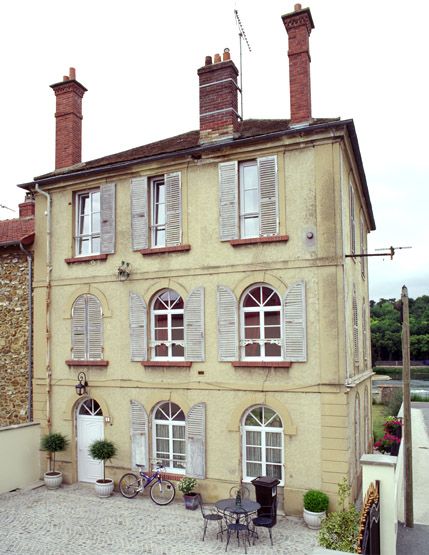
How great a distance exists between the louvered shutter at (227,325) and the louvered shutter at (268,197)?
1.70m

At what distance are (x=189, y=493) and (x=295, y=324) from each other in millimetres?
4588

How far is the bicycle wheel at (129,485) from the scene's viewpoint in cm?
1270

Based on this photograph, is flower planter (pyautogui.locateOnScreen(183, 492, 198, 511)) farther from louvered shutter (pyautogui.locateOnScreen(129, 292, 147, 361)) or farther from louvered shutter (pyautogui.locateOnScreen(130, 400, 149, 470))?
louvered shutter (pyautogui.locateOnScreen(129, 292, 147, 361))

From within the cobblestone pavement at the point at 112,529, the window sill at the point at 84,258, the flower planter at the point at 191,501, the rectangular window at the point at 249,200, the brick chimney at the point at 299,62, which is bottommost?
the cobblestone pavement at the point at 112,529

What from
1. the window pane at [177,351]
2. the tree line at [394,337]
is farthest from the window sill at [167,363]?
the tree line at [394,337]

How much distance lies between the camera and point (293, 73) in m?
12.3

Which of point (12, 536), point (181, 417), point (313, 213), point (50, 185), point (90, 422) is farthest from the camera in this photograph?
point (50, 185)

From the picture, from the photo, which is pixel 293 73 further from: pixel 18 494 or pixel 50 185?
pixel 18 494

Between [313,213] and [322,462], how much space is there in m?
5.41

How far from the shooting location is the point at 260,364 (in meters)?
11.8

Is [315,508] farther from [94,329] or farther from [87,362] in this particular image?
[94,329]

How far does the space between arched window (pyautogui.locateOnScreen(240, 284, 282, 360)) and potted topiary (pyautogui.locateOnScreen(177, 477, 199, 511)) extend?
3.09 m

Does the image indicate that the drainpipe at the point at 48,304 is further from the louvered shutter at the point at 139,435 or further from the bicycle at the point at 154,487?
the bicycle at the point at 154,487

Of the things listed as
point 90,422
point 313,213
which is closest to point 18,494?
point 90,422
